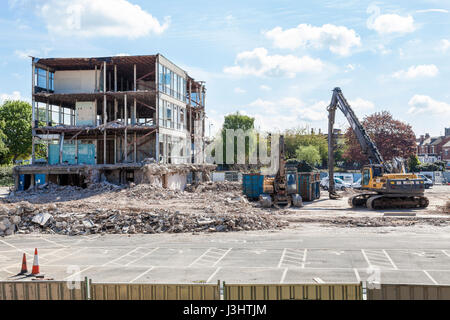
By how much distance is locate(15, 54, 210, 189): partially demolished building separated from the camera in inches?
1484

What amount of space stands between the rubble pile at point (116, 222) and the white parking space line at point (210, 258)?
14.8ft

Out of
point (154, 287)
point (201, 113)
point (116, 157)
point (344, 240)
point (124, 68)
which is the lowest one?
point (344, 240)

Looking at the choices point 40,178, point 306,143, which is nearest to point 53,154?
point 40,178

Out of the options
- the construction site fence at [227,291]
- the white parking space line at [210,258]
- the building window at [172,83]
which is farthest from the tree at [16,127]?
the construction site fence at [227,291]

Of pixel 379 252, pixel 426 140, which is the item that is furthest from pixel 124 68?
pixel 426 140

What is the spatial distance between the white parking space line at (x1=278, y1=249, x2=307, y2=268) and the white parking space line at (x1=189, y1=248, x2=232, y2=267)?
198 centimetres

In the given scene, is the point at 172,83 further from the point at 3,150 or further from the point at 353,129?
the point at 3,150

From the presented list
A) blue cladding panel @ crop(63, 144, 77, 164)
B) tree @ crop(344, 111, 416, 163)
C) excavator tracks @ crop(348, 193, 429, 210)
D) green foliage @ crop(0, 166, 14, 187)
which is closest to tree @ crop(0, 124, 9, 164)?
green foliage @ crop(0, 166, 14, 187)

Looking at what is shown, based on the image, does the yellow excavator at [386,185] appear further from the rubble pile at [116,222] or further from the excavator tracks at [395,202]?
the rubble pile at [116,222]

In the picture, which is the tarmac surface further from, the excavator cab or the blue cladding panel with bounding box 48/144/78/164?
the blue cladding panel with bounding box 48/144/78/164

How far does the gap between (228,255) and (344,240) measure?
211 inches

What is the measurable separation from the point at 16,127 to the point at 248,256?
200ft

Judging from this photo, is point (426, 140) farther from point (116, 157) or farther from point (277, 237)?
point (277, 237)

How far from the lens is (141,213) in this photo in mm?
21047
